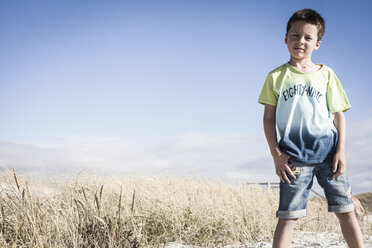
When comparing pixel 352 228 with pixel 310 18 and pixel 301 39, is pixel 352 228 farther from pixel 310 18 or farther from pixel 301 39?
pixel 310 18

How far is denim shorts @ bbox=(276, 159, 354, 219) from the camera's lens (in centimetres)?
208

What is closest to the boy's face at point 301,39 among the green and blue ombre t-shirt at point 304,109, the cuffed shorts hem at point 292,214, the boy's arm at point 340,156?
the green and blue ombre t-shirt at point 304,109

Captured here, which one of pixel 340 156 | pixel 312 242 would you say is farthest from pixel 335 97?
pixel 312 242

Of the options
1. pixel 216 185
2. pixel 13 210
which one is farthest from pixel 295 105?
pixel 216 185

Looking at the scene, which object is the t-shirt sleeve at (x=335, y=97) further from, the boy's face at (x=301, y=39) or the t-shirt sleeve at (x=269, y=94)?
the t-shirt sleeve at (x=269, y=94)

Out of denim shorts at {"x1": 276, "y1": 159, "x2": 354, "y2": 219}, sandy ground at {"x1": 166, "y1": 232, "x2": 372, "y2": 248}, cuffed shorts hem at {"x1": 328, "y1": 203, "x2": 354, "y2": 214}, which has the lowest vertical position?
sandy ground at {"x1": 166, "y1": 232, "x2": 372, "y2": 248}

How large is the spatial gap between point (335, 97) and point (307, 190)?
2.21 feet

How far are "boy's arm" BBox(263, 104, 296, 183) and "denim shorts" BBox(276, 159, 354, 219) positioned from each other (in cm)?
5

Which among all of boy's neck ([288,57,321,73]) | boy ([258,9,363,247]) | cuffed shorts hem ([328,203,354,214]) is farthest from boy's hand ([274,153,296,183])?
boy's neck ([288,57,321,73])

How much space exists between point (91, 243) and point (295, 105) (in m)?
2.18

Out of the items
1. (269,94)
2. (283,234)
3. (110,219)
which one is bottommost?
(110,219)

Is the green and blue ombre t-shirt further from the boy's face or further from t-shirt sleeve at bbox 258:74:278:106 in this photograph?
the boy's face

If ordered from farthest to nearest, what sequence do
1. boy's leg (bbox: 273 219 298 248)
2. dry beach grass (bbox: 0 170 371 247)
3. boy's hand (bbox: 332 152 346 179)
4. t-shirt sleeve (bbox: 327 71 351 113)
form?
dry beach grass (bbox: 0 170 371 247) → t-shirt sleeve (bbox: 327 71 351 113) → boy's hand (bbox: 332 152 346 179) → boy's leg (bbox: 273 219 298 248)

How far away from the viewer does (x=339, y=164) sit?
219cm
